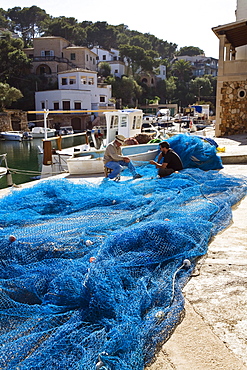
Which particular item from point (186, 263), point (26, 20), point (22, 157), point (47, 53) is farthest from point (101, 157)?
point (26, 20)

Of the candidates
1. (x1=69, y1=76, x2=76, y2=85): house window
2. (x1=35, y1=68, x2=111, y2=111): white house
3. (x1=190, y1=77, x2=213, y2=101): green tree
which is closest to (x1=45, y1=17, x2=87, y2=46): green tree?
(x1=69, y1=76, x2=76, y2=85): house window

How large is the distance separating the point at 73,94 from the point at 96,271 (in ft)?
146

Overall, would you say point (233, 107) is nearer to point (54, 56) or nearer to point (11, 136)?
point (11, 136)

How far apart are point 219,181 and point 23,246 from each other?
356 cm

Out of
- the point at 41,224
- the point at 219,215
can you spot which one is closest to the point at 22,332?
the point at 41,224

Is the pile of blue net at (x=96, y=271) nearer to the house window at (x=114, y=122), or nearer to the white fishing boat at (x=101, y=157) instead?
the white fishing boat at (x=101, y=157)

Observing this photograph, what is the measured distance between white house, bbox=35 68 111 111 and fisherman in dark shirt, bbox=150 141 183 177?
40.2m

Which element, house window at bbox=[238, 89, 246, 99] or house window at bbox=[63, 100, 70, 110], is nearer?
house window at bbox=[238, 89, 246, 99]

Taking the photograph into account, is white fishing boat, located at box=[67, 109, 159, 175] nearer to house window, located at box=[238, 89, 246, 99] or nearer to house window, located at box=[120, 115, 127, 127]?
house window, located at box=[120, 115, 127, 127]

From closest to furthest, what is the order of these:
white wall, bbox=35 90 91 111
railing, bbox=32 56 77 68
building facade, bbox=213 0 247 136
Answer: building facade, bbox=213 0 247 136 → white wall, bbox=35 90 91 111 → railing, bbox=32 56 77 68

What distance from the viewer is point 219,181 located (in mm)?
5785

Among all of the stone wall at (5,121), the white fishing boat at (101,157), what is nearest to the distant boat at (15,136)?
the stone wall at (5,121)

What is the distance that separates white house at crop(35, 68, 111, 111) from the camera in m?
45.0

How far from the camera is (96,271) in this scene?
2666 millimetres
